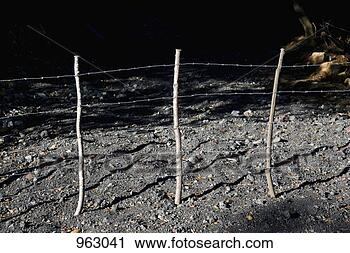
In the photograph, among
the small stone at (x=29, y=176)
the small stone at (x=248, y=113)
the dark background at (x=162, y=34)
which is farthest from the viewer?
the dark background at (x=162, y=34)

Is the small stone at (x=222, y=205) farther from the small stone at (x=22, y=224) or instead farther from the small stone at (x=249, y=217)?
the small stone at (x=22, y=224)

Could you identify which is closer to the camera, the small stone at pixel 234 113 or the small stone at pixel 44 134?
the small stone at pixel 44 134

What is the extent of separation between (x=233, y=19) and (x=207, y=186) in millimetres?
13555

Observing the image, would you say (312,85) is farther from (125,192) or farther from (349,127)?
(125,192)

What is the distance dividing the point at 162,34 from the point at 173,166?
1114 cm

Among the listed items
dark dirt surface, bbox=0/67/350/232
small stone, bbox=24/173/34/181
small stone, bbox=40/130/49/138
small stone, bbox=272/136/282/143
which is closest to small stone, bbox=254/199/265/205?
dark dirt surface, bbox=0/67/350/232

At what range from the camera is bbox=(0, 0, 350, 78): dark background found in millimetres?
11828

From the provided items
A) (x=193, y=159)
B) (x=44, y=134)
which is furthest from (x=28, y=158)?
(x=193, y=159)

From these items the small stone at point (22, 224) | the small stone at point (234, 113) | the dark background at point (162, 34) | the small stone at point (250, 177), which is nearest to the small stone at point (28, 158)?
the small stone at point (22, 224)

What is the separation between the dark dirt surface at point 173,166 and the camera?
4.84 m

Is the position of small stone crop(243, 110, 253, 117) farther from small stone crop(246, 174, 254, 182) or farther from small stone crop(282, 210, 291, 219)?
small stone crop(282, 210, 291, 219)

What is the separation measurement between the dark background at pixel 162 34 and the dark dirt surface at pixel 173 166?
A: 111 inches

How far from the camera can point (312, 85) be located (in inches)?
402

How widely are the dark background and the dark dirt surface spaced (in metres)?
2.83
